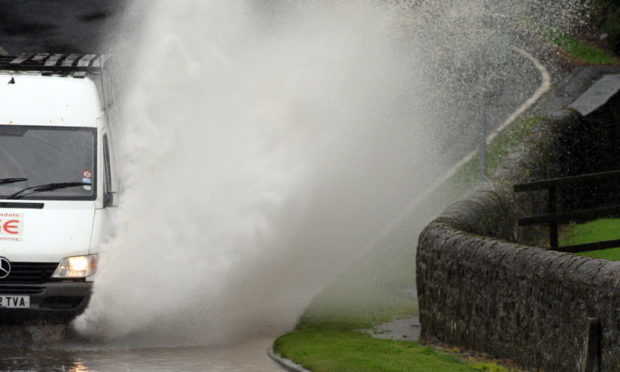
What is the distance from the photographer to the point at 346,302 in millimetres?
17750

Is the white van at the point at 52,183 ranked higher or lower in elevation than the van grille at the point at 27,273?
higher

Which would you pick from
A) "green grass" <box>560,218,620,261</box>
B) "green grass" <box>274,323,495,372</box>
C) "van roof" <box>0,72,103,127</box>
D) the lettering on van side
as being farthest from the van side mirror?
"green grass" <box>560,218,620,261</box>

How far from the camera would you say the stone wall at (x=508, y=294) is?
36.8 ft

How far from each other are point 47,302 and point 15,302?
329 millimetres

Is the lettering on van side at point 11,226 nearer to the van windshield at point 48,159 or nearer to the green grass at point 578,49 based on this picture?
the van windshield at point 48,159

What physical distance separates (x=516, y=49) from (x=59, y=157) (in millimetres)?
29288

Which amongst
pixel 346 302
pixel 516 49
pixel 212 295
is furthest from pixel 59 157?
pixel 516 49

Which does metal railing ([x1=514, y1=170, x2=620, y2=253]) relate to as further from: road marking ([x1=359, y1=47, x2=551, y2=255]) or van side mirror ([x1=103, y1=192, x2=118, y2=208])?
van side mirror ([x1=103, y1=192, x2=118, y2=208])

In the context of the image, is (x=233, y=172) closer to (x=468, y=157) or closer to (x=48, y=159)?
(x=48, y=159)

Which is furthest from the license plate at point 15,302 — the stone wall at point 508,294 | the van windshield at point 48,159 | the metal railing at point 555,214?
the metal railing at point 555,214

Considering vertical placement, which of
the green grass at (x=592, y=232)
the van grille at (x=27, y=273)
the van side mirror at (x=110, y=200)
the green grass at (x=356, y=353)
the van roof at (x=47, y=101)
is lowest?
the green grass at (x=356, y=353)

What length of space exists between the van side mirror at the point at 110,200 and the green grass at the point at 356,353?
2.45m

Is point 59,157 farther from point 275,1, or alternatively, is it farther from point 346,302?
point 275,1

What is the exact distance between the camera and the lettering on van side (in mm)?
14141
